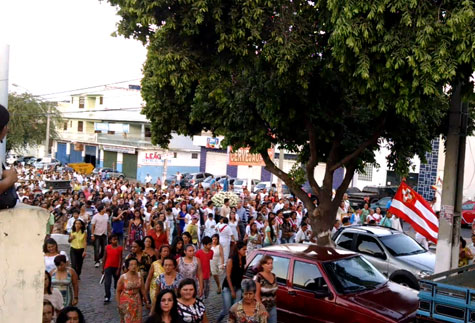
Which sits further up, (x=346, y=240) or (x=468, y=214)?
(x=346, y=240)

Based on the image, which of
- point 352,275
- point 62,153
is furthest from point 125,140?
point 352,275

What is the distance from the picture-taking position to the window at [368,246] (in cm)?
1111

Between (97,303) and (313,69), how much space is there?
250 inches

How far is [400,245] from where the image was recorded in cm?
1125

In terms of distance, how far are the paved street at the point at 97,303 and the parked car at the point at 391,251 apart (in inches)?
131

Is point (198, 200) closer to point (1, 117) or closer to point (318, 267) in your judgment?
point (318, 267)

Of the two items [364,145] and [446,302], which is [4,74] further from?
[364,145]

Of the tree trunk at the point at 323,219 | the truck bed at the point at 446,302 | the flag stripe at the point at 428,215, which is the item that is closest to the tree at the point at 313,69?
the tree trunk at the point at 323,219

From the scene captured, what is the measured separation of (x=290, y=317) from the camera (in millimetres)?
7828

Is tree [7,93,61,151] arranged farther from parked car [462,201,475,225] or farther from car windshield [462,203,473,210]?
parked car [462,201,475,225]

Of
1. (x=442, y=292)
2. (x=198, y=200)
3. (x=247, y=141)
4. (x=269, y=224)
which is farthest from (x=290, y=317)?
(x=198, y=200)

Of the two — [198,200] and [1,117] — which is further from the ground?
[1,117]

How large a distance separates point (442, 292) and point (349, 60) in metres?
3.76

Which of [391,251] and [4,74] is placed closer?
[4,74]
